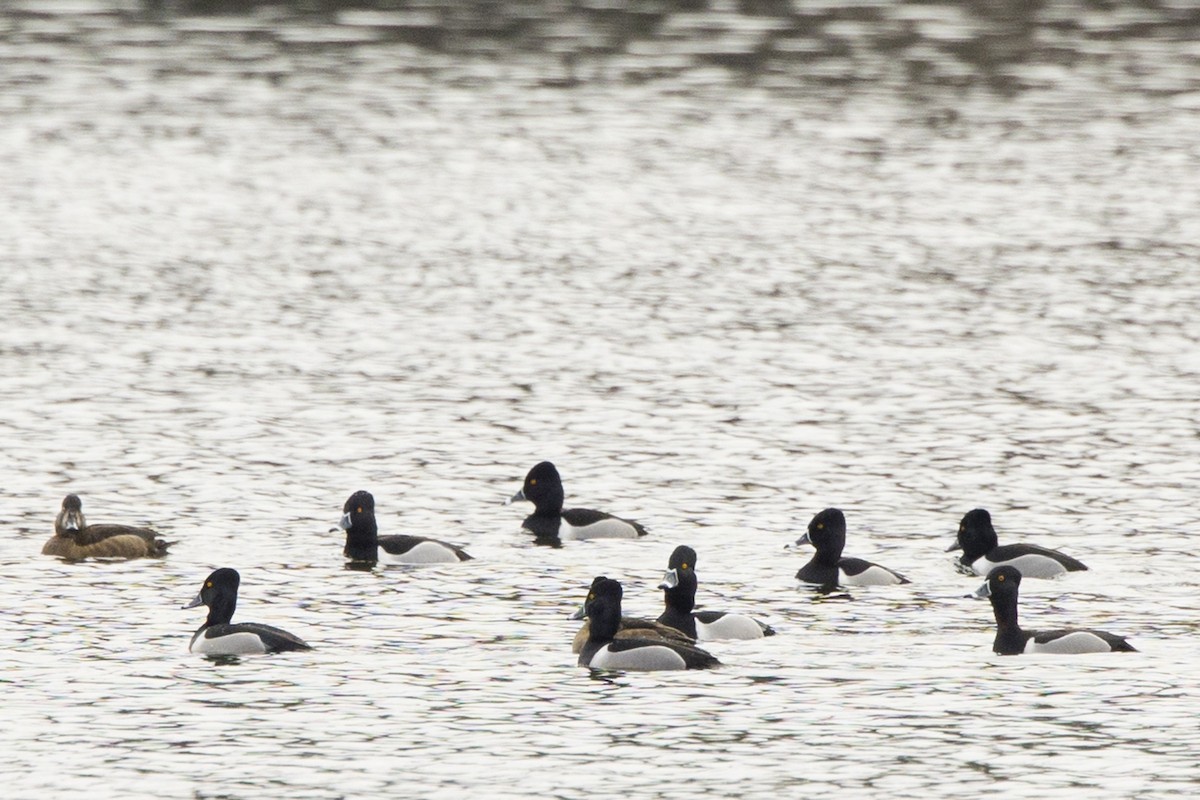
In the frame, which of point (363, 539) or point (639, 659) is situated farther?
point (363, 539)

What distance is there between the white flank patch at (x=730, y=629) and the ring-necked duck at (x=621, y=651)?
0.62 metres

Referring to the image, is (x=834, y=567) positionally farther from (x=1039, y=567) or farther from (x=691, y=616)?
(x=691, y=616)

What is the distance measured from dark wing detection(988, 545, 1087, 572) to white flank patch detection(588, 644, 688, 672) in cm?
431

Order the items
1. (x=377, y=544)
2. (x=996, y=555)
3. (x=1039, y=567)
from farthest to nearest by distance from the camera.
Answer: (x=377, y=544) → (x=1039, y=567) → (x=996, y=555)

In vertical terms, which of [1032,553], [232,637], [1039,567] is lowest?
[1039,567]

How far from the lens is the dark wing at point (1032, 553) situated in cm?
2184

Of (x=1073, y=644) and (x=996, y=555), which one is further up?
(x=996, y=555)

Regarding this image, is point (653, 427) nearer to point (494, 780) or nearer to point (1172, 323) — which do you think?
point (1172, 323)

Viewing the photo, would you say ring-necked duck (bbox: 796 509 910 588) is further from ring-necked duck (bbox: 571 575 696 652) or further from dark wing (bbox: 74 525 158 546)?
dark wing (bbox: 74 525 158 546)

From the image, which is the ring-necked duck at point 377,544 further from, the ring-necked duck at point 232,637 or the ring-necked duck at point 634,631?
the ring-necked duck at point 634,631

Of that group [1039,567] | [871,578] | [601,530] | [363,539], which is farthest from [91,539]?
[1039,567]

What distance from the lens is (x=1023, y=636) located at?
A: 764 inches

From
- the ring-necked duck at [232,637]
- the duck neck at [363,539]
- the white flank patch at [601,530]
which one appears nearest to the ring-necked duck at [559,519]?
the white flank patch at [601,530]

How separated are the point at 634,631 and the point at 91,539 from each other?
639 centimetres
